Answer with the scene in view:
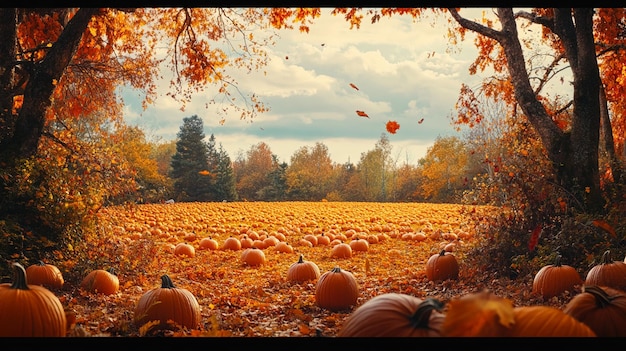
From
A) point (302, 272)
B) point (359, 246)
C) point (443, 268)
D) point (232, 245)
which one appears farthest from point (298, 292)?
point (232, 245)

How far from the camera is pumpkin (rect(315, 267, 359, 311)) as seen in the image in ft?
18.3

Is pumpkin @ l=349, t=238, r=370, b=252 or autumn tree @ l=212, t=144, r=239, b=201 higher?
autumn tree @ l=212, t=144, r=239, b=201

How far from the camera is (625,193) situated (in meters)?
6.88

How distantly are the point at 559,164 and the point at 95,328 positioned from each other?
632 cm

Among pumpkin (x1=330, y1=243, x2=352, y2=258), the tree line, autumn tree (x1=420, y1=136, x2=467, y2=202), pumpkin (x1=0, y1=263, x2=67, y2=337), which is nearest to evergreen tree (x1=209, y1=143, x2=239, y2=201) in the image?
the tree line

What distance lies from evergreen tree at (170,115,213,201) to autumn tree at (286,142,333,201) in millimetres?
5244

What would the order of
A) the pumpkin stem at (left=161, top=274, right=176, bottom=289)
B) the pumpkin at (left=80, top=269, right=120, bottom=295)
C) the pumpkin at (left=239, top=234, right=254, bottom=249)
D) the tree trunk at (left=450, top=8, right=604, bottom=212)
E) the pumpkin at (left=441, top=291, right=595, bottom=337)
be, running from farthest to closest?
1. the pumpkin at (left=239, top=234, right=254, bottom=249)
2. the tree trunk at (left=450, top=8, right=604, bottom=212)
3. the pumpkin at (left=80, top=269, right=120, bottom=295)
4. the pumpkin stem at (left=161, top=274, right=176, bottom=289)
5. the pumpkin at (left=441, top=291, right=595, bottom=337)

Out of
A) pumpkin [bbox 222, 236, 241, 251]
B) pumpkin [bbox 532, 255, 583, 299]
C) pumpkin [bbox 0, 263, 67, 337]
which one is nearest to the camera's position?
pumpkin [bbox 0, 263, 67, 337]

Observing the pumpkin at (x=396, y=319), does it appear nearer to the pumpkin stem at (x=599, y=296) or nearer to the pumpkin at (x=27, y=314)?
the pumpkin stem at (x=599, y=296)

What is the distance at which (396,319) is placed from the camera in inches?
86.7

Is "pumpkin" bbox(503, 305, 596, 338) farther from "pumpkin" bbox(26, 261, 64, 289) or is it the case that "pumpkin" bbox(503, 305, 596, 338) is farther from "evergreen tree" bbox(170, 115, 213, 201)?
"evergreen tree" bbox(170, 115, 213, 201)

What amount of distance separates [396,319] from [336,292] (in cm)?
343

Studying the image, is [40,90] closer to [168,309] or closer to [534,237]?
[168,309]
